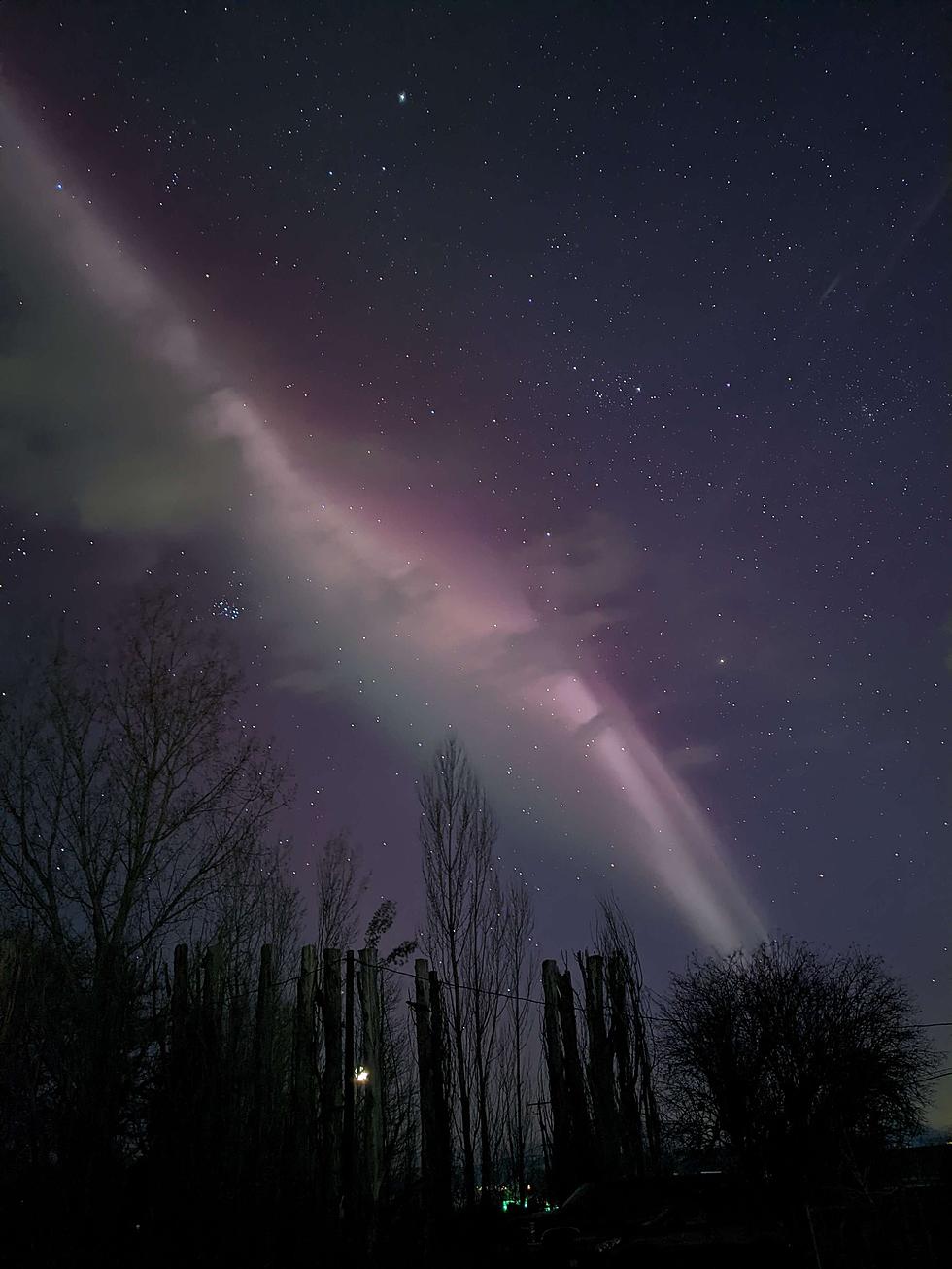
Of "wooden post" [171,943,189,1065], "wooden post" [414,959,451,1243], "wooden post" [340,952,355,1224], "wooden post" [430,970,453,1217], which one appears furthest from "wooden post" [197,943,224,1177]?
"wooden post" [430,970,453,1217]

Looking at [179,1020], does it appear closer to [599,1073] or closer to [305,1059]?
[305,1059]

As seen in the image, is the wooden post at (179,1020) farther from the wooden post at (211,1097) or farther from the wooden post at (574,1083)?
the wooden post at (574,1083)

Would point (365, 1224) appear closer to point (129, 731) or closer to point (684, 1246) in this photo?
point (684, 1246)

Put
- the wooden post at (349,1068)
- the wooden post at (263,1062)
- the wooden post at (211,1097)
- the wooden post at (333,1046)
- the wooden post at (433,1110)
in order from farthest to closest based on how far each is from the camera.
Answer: the wooden post at (433,1110) < the wooden post at (333,1046) < the wooden post at (349,1068) < the wooden post at (263,1062) < the wooden post at (211,1097)

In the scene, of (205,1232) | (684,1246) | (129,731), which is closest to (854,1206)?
(684,1246)

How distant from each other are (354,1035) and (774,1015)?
15.7 meters

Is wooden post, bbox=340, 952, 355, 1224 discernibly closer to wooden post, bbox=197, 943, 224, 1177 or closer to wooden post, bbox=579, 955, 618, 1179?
wooden post, bbox=197, 943, 224, 1177

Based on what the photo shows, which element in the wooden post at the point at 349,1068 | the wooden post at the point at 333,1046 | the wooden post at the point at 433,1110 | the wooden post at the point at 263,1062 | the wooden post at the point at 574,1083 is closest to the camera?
the wooden post at the point at 263,1062

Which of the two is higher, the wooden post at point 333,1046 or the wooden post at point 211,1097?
the wooden post at point 333,1046

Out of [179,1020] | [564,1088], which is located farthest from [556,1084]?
[179,1020]

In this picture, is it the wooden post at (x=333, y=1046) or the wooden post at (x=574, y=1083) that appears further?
the wooden post at (x=574, y=1083)

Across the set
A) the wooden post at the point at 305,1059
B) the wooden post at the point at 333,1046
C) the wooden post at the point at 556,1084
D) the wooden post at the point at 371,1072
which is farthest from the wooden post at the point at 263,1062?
the wooden post at the point at 556,1084

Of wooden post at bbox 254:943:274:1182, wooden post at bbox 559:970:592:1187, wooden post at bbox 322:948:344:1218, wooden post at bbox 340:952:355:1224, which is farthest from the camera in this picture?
wooden post at bbox 559:970:592:1187

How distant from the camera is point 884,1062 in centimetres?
2638
